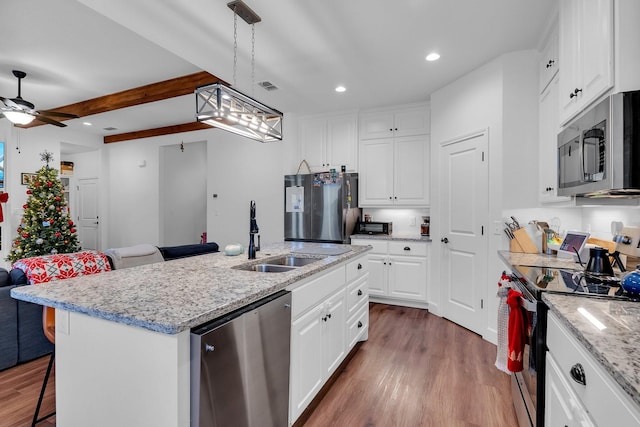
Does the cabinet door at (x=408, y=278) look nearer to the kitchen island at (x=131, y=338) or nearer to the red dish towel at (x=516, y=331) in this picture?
the red dish towel at (x=516, y=331)

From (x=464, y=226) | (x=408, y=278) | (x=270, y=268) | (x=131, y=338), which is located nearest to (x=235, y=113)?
(x=270, y=268)

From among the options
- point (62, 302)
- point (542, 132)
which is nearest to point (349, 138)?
point (542, 132)

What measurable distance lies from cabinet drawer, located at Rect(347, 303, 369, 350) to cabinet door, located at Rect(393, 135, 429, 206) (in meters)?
1.83

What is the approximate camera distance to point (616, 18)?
128 centimetres

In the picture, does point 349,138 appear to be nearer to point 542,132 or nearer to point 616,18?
point 542,132

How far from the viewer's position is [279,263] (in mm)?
2412

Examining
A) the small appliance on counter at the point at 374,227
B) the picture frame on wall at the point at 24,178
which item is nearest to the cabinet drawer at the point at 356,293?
the small appliance on counter at the point at 374,227

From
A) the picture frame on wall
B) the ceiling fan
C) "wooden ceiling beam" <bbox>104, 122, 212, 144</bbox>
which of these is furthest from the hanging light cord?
the picture frame on wall

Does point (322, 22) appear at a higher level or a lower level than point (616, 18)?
higher

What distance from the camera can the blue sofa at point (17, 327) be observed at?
7.58 ft

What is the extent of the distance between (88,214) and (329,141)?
6.11 metres

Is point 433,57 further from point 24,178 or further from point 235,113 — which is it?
point 24,178

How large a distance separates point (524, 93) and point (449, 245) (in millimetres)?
1673

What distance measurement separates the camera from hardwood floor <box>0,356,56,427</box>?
1824 mm
